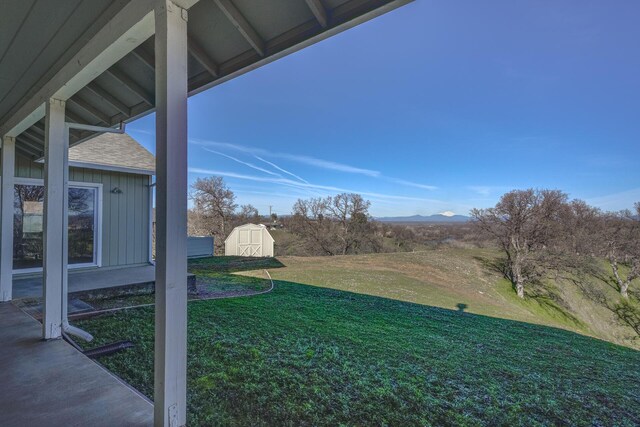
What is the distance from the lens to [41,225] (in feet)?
20.6

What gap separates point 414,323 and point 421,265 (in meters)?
10.3

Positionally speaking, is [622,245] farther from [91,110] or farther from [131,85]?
[91,110]

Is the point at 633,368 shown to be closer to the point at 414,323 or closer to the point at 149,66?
the point at 414,323

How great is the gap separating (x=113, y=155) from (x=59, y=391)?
21.9 ft

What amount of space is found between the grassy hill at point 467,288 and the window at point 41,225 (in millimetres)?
4987

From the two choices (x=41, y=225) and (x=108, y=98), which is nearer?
(x=108, y=98)

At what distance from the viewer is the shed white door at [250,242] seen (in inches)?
770

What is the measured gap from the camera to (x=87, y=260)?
6500 millimetres

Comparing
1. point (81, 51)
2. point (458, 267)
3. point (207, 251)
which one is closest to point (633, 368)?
point (81, 51)

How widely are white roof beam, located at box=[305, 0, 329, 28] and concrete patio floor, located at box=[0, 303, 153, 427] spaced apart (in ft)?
8.05

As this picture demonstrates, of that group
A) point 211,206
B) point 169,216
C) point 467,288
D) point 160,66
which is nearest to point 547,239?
point 467,288

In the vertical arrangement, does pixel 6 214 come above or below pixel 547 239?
above

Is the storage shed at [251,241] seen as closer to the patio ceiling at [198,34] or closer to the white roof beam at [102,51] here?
the white roof beam at [102,51]

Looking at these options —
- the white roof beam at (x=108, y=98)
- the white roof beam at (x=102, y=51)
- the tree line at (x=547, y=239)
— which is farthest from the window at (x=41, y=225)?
the tree line at (x=547, y=239)
